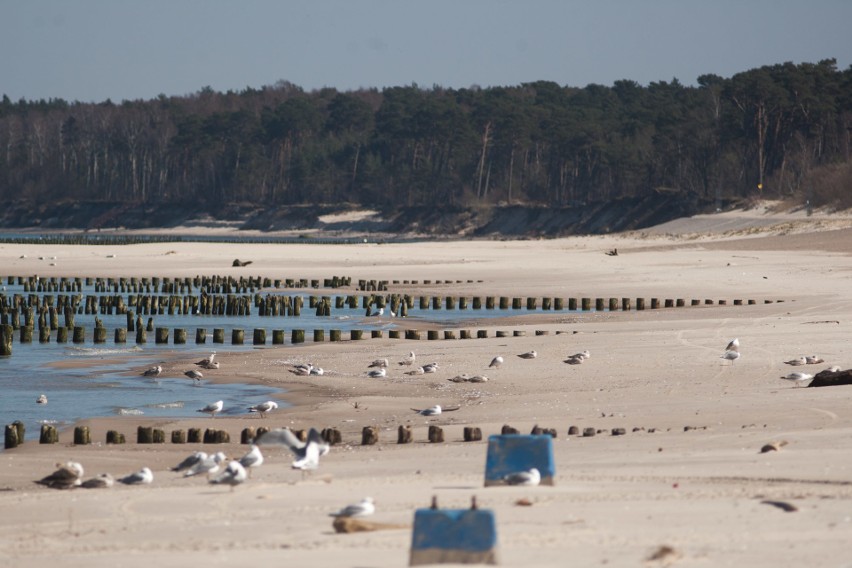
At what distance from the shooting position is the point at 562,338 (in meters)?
24.1

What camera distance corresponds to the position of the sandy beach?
770cm

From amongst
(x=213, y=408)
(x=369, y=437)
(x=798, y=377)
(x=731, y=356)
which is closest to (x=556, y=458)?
(x=369, y=437)

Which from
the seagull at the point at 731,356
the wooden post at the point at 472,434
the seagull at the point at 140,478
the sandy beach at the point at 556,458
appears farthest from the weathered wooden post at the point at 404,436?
the seagull at the point at 731,356

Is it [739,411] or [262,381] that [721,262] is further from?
[739,411]

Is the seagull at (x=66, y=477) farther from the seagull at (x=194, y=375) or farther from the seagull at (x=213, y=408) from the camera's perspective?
the seagull at (x=194, y=375)

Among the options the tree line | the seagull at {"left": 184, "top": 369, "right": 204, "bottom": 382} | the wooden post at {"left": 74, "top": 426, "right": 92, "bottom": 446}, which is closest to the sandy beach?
the wooden post at {"left": 74, "top": 426, "right": 92, "bottom": 446}

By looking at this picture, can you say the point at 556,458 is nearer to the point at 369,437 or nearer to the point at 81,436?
the point at 369,437

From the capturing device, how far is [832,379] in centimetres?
1470

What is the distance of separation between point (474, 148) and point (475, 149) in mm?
640

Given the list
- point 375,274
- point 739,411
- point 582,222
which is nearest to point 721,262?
point 375,274

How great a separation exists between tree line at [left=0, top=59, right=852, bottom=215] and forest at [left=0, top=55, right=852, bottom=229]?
0.19 metres

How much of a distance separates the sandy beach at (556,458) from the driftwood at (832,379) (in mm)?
286

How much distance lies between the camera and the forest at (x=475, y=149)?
337 feet

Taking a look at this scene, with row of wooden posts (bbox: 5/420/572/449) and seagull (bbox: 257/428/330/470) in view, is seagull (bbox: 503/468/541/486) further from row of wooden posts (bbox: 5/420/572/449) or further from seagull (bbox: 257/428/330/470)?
row of wooden posts (bbox: 5/420/572/449)
